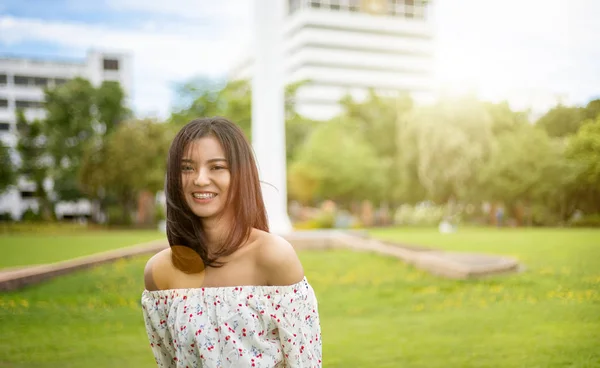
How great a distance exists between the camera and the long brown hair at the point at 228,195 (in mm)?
1659

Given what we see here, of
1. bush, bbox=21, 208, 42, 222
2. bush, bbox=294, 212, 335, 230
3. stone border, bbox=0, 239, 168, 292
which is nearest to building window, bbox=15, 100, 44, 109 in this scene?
bush, bbox=21, 208, 42, 222

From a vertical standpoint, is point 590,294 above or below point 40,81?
below

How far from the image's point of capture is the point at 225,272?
169 cm

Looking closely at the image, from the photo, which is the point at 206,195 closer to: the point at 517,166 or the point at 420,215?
the point at 517,166

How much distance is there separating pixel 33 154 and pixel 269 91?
3696mm

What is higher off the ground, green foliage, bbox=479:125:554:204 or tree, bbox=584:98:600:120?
tree, bbox=584:98:600:120

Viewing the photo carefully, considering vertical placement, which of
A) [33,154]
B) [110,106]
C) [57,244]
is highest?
[110,106]

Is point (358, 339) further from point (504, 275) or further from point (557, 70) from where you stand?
point (557, 70)

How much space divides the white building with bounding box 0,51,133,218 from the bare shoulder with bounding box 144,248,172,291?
4.45 m

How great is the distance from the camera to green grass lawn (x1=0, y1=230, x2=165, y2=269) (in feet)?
18.5

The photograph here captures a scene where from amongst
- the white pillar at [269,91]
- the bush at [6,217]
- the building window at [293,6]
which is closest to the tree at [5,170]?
the bush at [6,217]

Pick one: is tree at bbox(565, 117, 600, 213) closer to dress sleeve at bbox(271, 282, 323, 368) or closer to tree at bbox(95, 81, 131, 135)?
dress sleeve at bbox(271, 282, 323, 368)

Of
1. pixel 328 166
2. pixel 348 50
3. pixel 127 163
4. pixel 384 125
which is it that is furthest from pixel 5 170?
pixel 348 50

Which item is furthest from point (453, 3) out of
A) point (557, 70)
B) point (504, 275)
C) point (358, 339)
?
point (358, 339)
